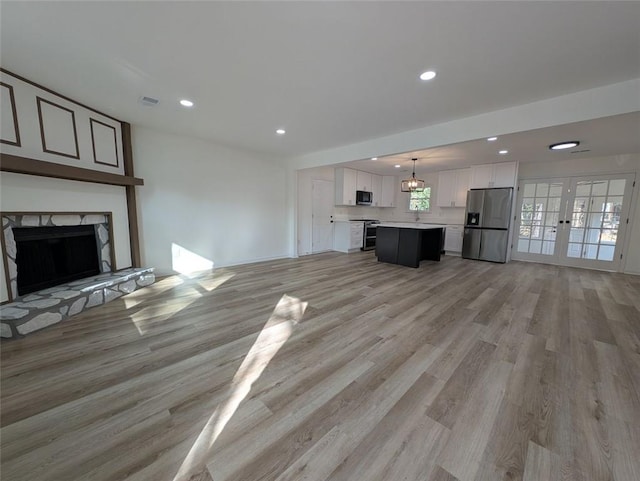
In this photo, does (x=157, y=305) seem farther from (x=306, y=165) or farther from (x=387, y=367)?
(x=306, y=165)

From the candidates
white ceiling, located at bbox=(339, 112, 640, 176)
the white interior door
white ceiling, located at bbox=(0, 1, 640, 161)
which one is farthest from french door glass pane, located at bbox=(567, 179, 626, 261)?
the white interior door

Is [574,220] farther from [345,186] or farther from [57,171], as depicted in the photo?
[57,171]

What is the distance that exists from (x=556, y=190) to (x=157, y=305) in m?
8.56

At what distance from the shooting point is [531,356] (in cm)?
216

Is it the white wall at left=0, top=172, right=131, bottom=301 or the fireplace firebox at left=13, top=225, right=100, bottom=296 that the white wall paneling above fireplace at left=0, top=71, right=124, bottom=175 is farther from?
the fireplace firebox at left=13, top=225, right=100, bottom=296

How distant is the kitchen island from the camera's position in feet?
17.5

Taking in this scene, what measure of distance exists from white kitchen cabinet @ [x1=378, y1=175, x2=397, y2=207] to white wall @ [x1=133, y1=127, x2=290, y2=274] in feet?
12.1

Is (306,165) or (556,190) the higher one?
(306,165)

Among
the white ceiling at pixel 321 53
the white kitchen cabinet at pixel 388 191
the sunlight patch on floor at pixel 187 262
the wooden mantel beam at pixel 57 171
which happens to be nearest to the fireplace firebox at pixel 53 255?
the wooden mantel beam at pixel 57 171

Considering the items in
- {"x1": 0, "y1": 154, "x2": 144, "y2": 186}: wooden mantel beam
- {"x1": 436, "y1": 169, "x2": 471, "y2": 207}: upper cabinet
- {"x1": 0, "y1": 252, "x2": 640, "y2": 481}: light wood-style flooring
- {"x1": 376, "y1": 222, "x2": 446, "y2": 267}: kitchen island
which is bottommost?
{"x1": 0, "y1": 252, "x2": 640, "y2": 481}: light wood-style flooring

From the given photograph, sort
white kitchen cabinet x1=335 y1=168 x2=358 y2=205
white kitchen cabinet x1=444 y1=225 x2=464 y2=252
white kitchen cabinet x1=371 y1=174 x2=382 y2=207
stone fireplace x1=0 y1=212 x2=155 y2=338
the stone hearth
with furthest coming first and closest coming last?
white kitchen cabinet x1=371 y1=174 x2=382 y2=207 → white kitchen cabinet x1=335 y1=168 x2=358 y2=205 → white kitchen cabinet x1=444 y1=225 x2=464 y2=252 → stone fireplace x1=0 y1=212 x2=155 y2=338 → the stone hearth

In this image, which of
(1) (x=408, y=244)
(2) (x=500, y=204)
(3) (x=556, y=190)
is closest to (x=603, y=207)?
A: (3) (x=556, y=190)

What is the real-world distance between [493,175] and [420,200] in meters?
2.21

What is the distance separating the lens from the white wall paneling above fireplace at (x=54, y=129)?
2.47m
